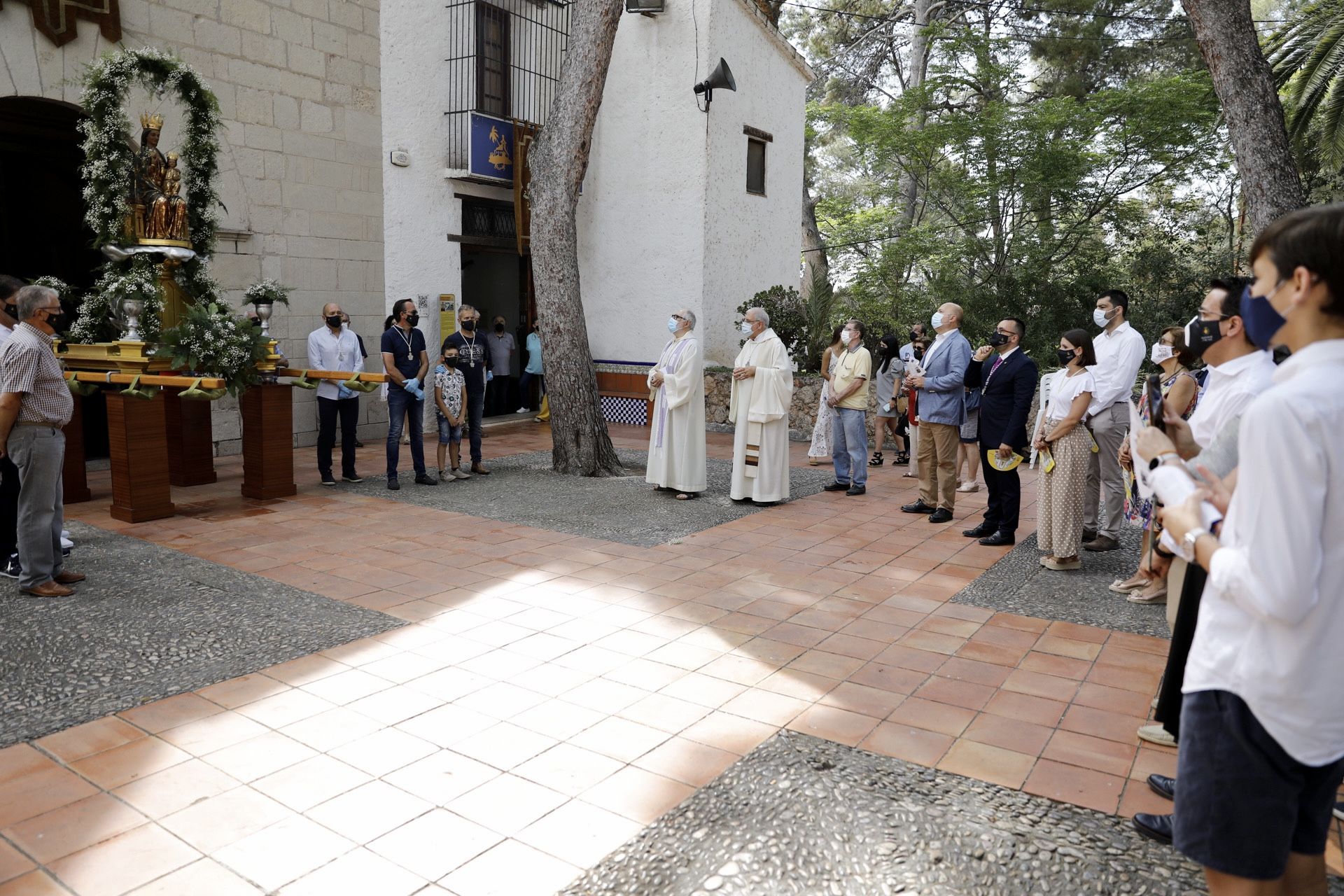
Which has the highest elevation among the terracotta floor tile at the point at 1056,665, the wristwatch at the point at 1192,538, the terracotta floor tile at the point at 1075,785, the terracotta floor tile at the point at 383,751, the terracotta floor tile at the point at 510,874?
the wristwatch at the point at 1192,538

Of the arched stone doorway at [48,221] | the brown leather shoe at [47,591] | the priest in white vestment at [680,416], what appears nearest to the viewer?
the brown leather shoe at [47,591]

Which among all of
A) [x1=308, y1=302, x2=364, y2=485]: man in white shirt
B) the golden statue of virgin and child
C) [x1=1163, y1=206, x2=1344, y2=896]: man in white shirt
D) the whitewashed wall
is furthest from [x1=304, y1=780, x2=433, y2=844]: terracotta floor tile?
the whitewashed wall

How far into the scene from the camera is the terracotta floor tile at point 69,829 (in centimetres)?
290

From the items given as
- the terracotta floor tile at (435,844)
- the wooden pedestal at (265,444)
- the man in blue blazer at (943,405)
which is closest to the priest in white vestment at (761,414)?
the man in blue blazer at (943,405)

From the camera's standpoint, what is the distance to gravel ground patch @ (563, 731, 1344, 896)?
2.83m

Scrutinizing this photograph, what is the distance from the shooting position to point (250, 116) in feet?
35.3

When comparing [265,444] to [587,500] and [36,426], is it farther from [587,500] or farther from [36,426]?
[36,426]

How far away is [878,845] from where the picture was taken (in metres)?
3.04

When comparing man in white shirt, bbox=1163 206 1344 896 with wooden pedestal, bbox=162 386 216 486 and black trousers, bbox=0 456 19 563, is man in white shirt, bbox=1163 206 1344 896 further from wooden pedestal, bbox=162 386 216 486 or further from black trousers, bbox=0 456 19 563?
wooden pedestal, bbox=162 386 216 486

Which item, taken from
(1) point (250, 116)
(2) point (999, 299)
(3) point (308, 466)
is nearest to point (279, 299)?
(3) point (308, 466)

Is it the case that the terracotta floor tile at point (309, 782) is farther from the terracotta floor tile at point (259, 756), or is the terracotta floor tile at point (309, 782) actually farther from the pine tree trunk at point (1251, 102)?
the pine tree trunk at point (1251, 102)

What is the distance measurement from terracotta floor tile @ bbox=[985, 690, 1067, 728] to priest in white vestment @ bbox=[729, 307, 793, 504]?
453cm

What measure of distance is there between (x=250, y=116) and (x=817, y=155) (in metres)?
22.2

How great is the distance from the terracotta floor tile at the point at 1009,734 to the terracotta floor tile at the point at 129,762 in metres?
3.24
